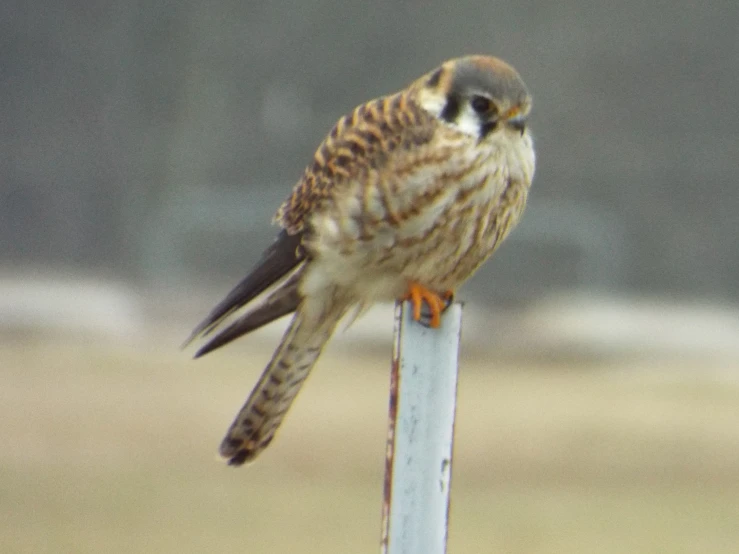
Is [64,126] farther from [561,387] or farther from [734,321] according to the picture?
[734,321]

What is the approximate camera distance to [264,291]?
328cm

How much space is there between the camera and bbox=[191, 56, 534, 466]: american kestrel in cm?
319

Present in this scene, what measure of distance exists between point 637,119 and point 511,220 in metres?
8.40

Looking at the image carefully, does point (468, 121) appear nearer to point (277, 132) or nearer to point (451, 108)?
point (451, 108)

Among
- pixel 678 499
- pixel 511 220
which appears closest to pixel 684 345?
pixel 678 499

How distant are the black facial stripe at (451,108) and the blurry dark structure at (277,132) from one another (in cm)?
794

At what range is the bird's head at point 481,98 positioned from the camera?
3.20 meters

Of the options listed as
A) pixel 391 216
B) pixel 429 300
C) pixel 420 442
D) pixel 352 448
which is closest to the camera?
pixel 420 442

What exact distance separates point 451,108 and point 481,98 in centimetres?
7

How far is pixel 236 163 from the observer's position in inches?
447

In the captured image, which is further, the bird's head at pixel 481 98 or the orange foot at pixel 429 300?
the bird's head at pixel 481 98

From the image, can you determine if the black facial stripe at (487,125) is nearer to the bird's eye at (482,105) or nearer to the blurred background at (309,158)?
the bird's eye at (482,105)

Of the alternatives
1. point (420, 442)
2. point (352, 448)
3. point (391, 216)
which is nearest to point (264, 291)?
point (391, 216)

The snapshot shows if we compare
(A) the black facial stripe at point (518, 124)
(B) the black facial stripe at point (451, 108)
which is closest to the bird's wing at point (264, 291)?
(B) the black facial stripe at point (451, 108)
